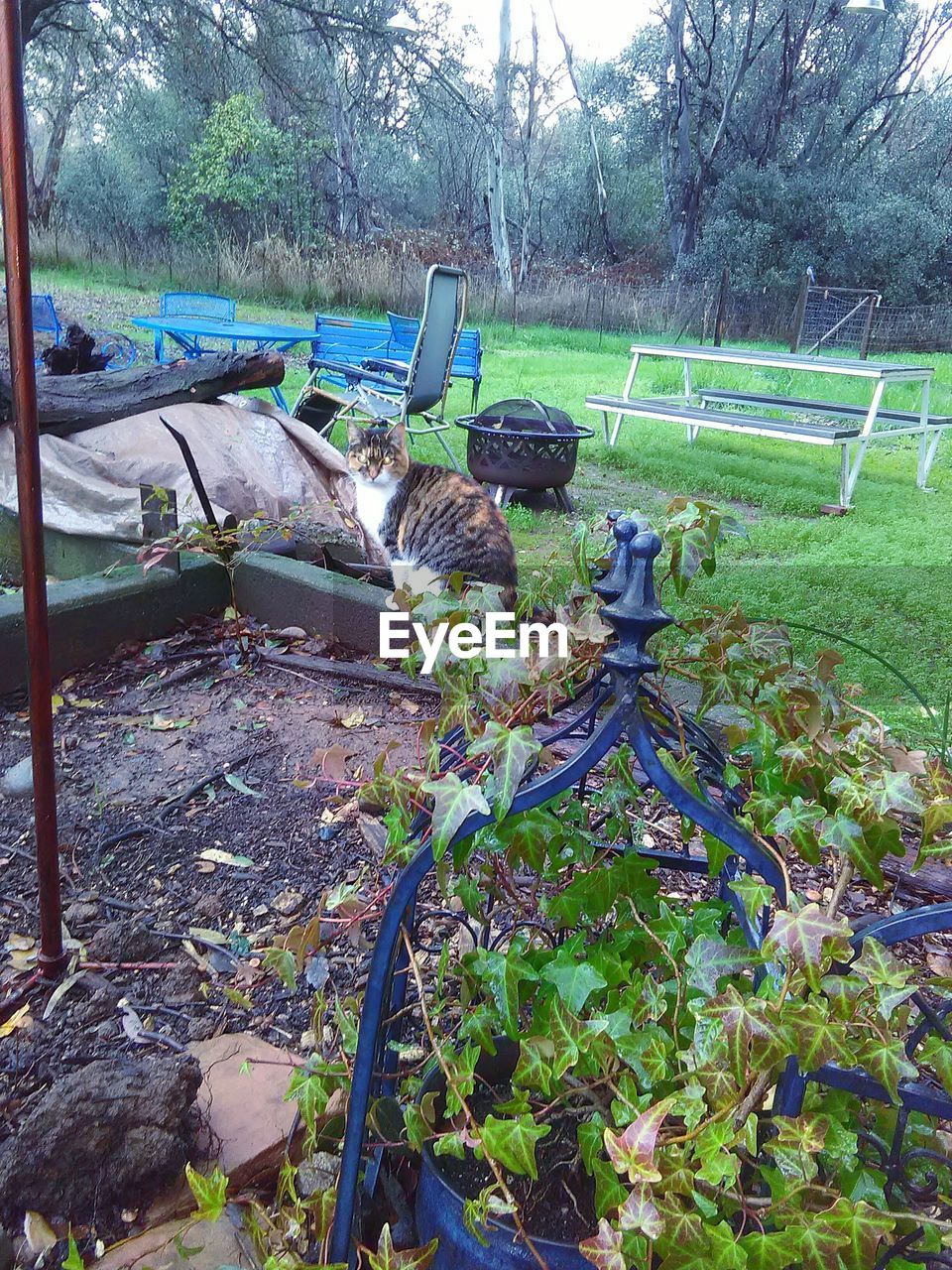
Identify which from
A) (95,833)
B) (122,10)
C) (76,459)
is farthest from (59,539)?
(122,10)

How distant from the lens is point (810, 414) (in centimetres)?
572

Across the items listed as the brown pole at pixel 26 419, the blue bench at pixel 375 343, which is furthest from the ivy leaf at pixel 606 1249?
the blue bench at pixel 375 343

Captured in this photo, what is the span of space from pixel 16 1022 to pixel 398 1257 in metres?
0.67

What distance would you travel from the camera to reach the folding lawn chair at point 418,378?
4.52 metres

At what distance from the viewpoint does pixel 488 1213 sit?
71 cm

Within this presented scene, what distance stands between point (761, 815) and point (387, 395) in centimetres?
433

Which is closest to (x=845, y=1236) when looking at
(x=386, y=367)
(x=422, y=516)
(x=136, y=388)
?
(x=422, y=516)

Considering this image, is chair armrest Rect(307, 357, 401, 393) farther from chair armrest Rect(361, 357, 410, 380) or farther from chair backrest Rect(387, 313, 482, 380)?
chair backrest Rect(387, 313, 482, 380)

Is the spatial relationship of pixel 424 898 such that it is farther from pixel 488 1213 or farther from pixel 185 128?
pixel 185 128

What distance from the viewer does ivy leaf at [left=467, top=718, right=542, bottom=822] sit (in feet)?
2.06

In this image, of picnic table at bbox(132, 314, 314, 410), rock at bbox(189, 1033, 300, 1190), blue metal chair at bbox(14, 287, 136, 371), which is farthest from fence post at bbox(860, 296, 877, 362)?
rock at bbox(189, 1033, 300, 1190)

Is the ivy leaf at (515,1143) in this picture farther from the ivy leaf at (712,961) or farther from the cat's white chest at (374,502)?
the cat's white chest at (374,502)

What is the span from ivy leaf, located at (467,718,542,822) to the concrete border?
1573 millimetres

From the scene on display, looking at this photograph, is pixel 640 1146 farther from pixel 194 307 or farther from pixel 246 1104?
pixel 194 307
